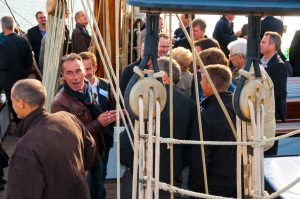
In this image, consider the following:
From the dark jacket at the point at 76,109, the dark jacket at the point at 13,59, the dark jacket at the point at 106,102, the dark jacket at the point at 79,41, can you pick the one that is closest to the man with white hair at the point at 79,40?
the dark jacket at the point at 79,41

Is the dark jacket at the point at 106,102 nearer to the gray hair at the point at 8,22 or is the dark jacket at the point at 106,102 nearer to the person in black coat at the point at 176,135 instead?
the person in black coat at the point at 176,135

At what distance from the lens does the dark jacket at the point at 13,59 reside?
568 centimetres

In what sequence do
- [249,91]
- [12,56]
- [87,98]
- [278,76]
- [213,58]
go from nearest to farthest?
[249,91], [87,98], [213,58], [278,76], [12,56]

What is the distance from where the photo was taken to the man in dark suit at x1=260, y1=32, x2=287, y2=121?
412 centimetres

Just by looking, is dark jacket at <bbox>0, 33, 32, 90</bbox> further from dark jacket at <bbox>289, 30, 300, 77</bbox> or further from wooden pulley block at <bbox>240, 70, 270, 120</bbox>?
wooden pulley block at <bbox>240, 70, 270, 120</bbox>

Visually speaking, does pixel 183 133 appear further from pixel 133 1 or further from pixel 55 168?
pixel 133 1

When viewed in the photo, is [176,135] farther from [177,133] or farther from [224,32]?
[224,32]

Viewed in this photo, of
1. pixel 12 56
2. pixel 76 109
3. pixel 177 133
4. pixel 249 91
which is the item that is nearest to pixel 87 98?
pixel 76 109

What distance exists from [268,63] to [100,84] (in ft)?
4.19

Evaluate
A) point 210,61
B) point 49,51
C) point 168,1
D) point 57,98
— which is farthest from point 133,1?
point 49,51

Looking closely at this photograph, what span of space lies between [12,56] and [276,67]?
111 inches

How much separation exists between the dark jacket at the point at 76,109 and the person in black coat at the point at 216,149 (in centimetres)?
65

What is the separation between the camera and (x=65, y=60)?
3518mm

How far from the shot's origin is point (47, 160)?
246 centimetres
